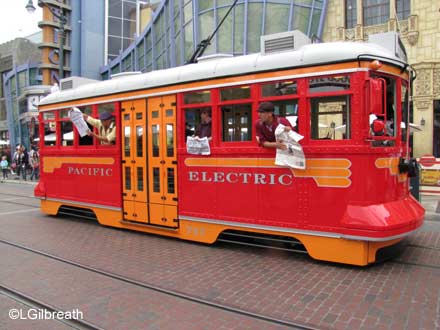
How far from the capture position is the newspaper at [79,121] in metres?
8.27

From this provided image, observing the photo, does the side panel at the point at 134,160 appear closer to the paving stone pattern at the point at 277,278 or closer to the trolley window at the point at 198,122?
the paving stone pattern at the point at 277,278

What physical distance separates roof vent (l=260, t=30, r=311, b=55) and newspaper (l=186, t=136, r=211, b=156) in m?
1.66

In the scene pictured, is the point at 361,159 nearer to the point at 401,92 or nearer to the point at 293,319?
the point at 401,92

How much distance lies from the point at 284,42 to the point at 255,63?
0.51m

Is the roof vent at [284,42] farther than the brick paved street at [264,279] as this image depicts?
Yes

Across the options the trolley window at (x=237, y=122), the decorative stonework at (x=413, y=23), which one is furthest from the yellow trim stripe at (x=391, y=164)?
the decorative stonework at (x=413, y=23)

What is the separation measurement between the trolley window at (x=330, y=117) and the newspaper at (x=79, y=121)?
4.77m

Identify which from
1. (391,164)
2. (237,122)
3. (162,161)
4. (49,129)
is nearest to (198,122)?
(237,122)

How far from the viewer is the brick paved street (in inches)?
161

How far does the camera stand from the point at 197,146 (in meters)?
6.70

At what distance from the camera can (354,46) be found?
5.34 metres

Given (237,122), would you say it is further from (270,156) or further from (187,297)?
(187,297)

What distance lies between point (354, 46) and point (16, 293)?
5114mm

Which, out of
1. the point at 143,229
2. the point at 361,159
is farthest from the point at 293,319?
the point at 143,229
